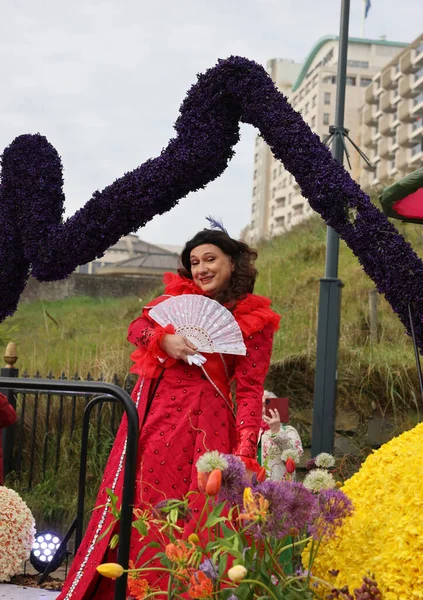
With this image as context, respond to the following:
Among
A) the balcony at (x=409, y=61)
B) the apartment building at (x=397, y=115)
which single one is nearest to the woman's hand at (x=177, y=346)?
the apartment building at (x=397, y=115)

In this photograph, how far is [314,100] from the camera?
68125mm

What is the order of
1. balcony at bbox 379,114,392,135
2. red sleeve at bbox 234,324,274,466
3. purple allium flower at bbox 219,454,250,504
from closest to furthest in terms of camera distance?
purple allium flower at bbox 219,454,250,504 → red sleeve at bbox 234,324,274,466 → balcony at bbox 379,114,392,135

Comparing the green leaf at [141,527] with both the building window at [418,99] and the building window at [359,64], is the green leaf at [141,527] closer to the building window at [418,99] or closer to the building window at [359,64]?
the building window at [418,99]

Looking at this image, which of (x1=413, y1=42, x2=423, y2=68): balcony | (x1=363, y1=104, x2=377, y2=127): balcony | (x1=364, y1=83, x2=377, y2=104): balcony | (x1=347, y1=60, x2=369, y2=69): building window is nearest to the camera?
(x1=413, y1=42, x2=423, y2=68): balcony

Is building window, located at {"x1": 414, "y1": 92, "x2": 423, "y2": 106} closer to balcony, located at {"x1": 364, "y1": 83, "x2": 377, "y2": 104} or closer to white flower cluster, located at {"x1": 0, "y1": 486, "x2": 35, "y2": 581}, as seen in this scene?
balcony, located at {"x1": 364, "y1": 83, "x2": 377, "y2": 104}

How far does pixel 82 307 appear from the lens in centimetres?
2098

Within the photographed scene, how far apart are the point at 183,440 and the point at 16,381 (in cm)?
98

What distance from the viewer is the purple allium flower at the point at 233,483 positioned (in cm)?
183

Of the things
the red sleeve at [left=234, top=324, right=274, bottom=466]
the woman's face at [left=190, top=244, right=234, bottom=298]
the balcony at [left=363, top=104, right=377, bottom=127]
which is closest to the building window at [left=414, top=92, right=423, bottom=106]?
the balcony at [left=363, top=104, right=377, bottom=127]

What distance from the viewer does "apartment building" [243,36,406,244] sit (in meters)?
66.8

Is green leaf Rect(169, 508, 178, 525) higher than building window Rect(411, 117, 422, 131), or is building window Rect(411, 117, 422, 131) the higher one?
building window Rect(411, 117, 422, 131)

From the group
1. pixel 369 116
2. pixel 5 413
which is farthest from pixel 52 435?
pixel 369 116

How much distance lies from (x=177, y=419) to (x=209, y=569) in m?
1.33

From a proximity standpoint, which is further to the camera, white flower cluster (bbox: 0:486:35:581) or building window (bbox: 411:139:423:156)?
building window (bbox: 411:139:423:156)
